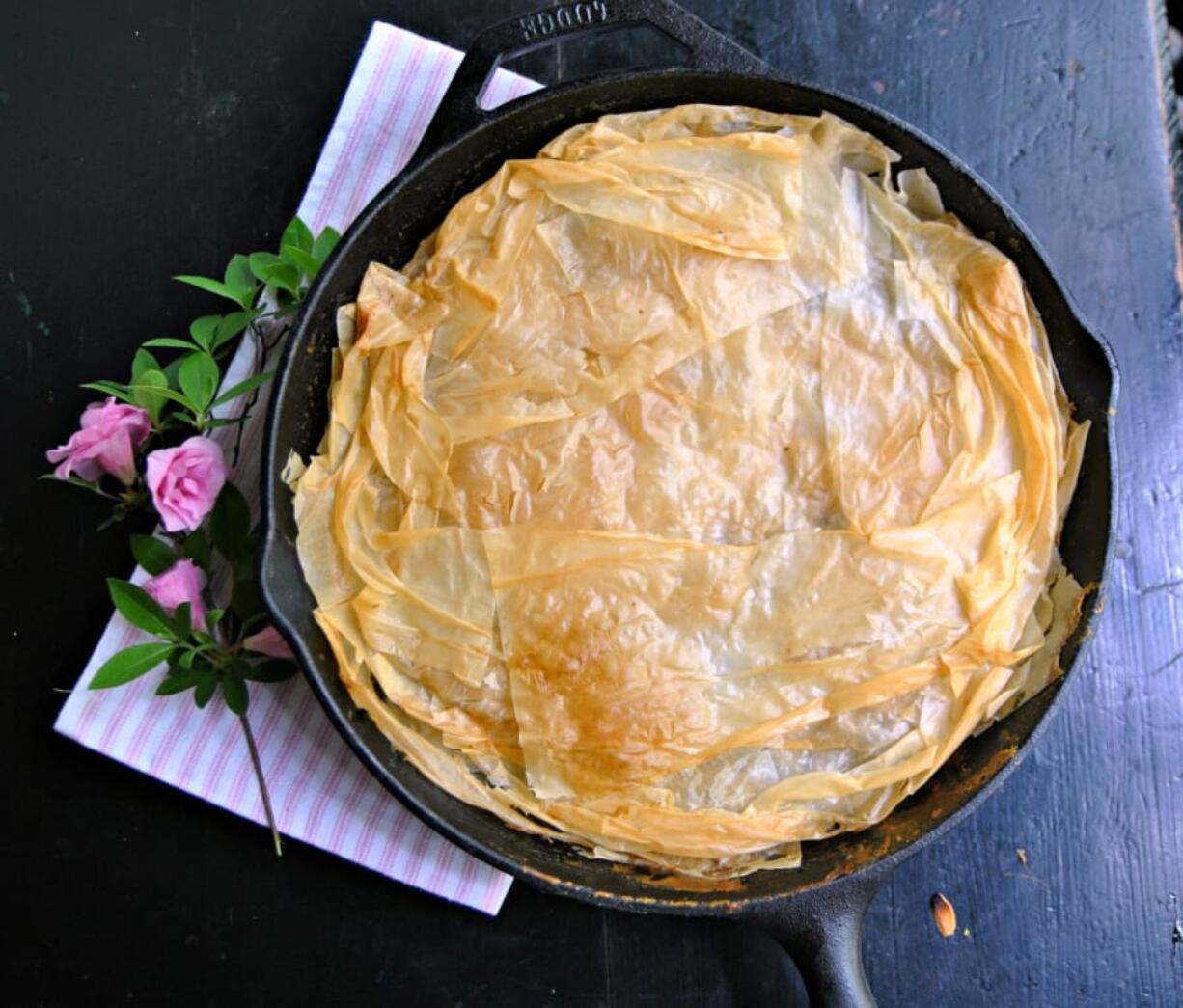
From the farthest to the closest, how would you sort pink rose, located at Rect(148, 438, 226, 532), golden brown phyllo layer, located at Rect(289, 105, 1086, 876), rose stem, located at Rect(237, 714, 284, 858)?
rose stem, located at Rect(237, 714, 284, 858), pink rose, located at Rect(148, 438, 226, 532), golden brown phyllo layer, located at Rect(289, 105, 1086, 876)

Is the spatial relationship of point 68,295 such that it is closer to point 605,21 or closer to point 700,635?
point 605,21

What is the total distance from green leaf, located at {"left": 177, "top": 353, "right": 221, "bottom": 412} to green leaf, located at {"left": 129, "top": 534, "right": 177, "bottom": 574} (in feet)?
0.59

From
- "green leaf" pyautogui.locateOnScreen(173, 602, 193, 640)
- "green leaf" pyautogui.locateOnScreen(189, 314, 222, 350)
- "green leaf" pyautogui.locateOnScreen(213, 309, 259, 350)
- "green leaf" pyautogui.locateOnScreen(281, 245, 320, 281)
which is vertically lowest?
"green leaf" pyautogui.locateOnScreen(173, 602, 193, 640)

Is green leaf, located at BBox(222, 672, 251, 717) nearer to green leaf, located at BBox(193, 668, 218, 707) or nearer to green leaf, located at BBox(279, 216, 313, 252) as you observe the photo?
green leaf, located at BBox(193, 668, 218, 707)

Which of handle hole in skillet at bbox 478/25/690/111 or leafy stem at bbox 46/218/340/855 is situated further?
handle hole in skillet at bbox 478/25/690/111

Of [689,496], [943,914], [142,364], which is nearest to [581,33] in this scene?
[689,496]

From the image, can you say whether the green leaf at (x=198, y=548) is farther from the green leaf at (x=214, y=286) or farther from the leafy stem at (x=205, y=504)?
the green leaf at (x=214, y=286)

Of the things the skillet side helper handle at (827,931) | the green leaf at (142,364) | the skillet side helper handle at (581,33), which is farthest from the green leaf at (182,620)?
the skillet side helper handle at (827,931)

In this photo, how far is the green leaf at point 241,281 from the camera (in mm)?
1206

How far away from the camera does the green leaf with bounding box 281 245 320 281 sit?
117 cm

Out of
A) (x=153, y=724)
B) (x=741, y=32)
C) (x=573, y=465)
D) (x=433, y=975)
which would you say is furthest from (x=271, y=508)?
(x=741, y=32)

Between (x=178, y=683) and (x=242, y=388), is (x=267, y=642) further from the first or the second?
(x=242, y=388)

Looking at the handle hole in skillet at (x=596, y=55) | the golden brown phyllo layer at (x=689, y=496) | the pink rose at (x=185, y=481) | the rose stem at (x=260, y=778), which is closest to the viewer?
the golden brown phyllo layer at (x=689, y=496)

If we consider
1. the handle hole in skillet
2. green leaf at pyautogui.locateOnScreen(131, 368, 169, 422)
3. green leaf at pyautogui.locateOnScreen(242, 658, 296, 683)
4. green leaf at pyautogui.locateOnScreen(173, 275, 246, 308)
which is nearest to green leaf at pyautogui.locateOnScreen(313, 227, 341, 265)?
green leaf at pyautogui.locateOnScreen(173, 275, 246, 308)
